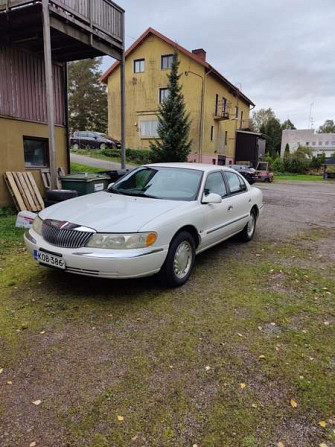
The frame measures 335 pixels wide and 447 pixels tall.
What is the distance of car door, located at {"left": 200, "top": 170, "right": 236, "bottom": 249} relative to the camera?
451cm

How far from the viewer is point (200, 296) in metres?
3.85

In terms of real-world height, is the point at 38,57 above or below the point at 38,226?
above

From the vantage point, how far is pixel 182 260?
4.05 meters

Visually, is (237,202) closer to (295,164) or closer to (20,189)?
(20,189)

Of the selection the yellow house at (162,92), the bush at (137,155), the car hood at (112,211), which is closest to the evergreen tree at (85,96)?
the yellow house at (162,92)

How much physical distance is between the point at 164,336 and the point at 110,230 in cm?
119

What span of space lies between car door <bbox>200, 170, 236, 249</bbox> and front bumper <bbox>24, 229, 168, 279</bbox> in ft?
4.08

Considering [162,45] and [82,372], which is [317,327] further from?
[162,45]

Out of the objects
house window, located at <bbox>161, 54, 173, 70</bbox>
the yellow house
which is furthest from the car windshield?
house window, located at <bbox>161, 54, 173, 70</bbox>

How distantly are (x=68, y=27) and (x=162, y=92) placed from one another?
2032 cm

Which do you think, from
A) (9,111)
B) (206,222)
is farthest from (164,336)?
(9,111)

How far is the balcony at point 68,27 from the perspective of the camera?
A: 7090 millimetres

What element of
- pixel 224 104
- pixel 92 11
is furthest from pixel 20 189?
pixel 224 104

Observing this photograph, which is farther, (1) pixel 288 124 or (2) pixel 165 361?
(1) pixel 288 124
